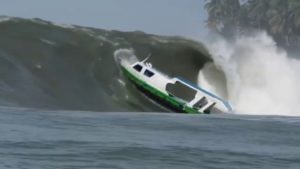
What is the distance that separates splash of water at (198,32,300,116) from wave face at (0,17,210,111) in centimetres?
86

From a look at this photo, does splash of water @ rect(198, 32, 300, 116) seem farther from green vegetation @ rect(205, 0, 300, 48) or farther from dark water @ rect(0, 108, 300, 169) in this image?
green vegetation @ rect(205, 0, 300, 48)

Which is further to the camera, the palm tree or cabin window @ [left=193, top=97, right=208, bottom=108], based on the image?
the palm tree

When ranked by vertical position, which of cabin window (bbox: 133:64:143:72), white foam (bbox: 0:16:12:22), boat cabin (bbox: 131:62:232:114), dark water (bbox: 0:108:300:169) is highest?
white foam (bbox: 0:16:12:22)

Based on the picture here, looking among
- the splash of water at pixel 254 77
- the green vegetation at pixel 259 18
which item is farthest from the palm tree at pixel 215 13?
the splash of water at pixel 254 77

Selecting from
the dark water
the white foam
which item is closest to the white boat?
the white foam

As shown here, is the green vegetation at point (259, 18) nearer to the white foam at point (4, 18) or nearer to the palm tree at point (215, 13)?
the palm tree at point (215, 13)

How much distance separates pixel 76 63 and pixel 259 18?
8392 centimetres

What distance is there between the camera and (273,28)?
119m

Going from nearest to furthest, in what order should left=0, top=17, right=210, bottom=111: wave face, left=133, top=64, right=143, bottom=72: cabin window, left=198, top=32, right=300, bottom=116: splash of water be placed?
left=0, top=17, right=210, bottom=111: wave face → left=133, top=64, right=143, bottom=72: cabin window → left=198, top=32, right=300, bottom=116: splash of water

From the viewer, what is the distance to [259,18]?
413 ft

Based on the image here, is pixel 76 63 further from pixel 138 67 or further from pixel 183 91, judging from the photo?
pixel 183 91

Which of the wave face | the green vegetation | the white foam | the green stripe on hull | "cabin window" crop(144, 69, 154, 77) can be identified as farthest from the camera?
the green vegetation

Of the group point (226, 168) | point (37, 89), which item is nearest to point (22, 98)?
point (37, 89)

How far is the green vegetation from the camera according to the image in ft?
389
